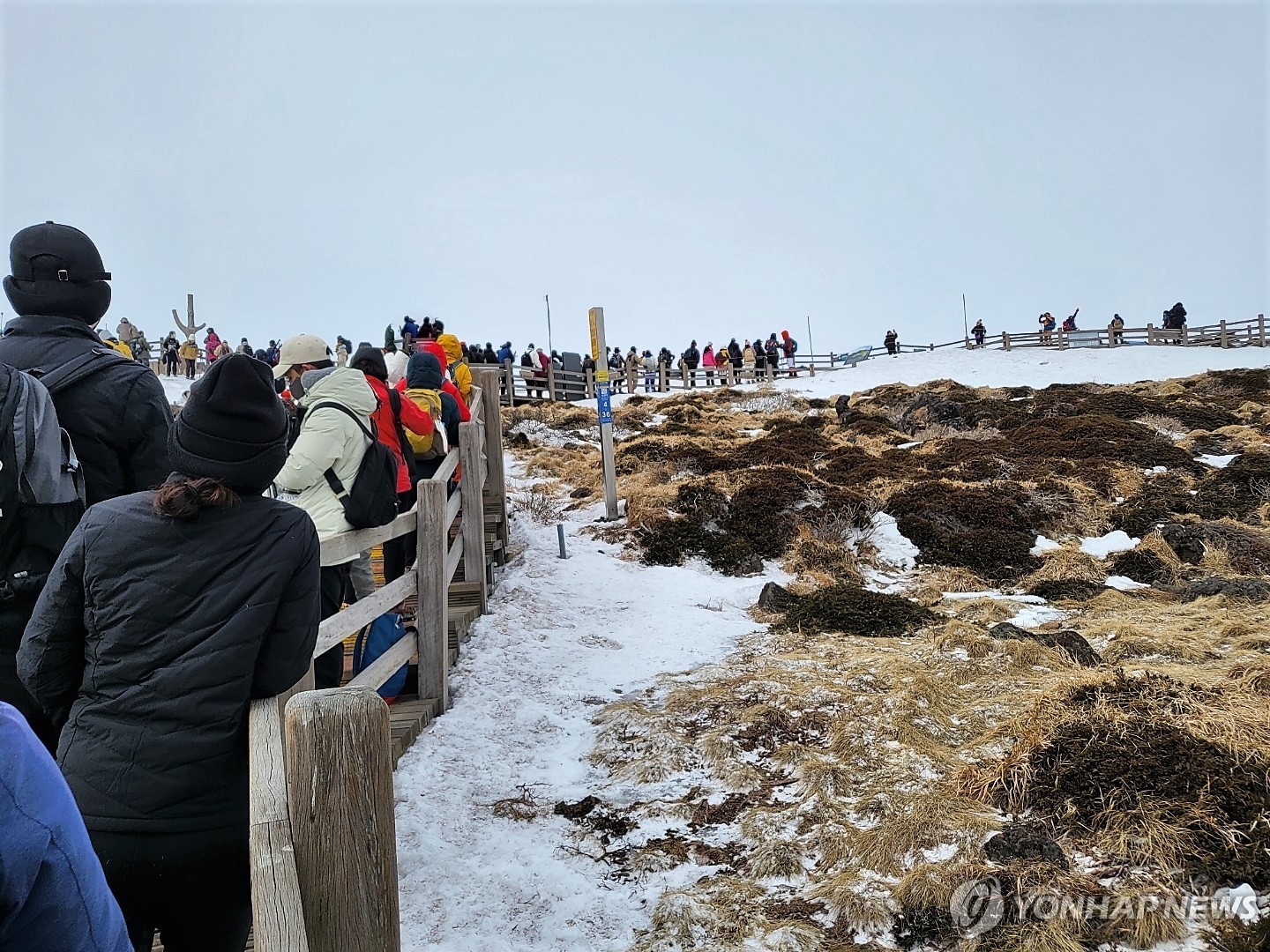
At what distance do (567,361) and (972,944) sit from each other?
27.7 meters

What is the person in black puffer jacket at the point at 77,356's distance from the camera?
2.85m

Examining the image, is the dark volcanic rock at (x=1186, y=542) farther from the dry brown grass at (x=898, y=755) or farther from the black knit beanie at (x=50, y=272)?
the black knit beanie at (x=50, y=272)

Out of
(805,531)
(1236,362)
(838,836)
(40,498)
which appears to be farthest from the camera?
(1236,362)

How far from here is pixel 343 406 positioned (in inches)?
180

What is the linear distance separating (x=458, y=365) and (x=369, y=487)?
4.94 meters

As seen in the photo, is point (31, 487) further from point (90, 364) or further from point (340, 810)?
point (340, 810)

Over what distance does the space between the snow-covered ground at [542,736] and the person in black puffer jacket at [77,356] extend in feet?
6.87

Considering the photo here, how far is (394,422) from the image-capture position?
589 centimetres

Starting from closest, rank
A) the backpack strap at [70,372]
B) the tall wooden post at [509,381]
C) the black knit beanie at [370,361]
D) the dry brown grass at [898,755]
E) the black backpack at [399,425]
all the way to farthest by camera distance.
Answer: the backpack strap at [70,372] < the dry brown grass at [898,755] < the black knit beanie at [370,361] < the black backpack at [399,425] < the tall wooden post at [509,381]

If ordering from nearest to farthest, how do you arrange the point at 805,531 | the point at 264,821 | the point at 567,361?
1. the point at 264,821
2. the point at 805,531
3. the point at 567,361

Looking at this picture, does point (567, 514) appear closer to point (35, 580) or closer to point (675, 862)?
point (675, 862)

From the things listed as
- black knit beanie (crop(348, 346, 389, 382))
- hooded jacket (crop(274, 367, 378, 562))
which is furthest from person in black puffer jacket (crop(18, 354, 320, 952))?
black knit beanie (crop(348, 346, 389, 382))

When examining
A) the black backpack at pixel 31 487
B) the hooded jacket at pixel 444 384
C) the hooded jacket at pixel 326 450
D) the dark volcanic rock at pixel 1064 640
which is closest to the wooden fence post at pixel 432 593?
the hooded jacket at pixel 326 450

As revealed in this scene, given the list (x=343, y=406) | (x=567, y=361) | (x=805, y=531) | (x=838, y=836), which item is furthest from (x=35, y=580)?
(x=567, y=361)
